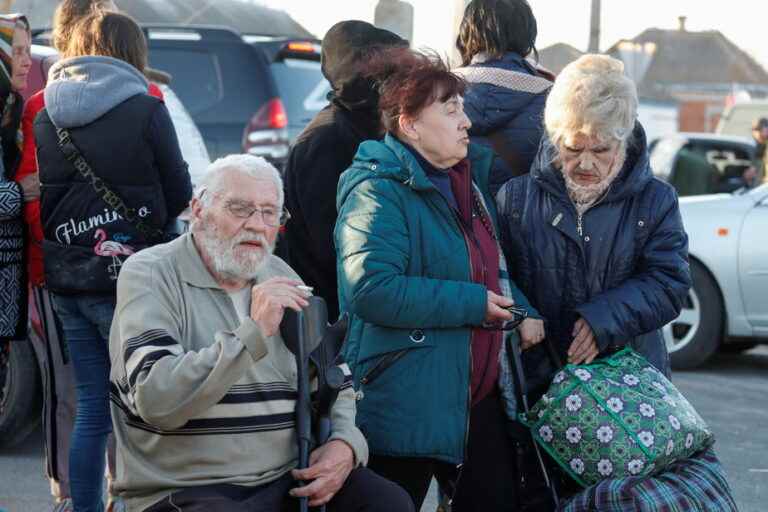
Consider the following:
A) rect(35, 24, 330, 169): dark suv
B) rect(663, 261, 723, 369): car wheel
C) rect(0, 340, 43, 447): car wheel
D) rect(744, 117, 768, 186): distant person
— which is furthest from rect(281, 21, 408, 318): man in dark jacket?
rect(744, 117, 768, 186): distant person

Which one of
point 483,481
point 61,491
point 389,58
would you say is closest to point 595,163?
point 389,58

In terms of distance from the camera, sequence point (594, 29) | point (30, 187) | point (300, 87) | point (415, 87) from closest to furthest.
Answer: point (415, 87), point (30, 187), point (300, 87), point (594, 29)

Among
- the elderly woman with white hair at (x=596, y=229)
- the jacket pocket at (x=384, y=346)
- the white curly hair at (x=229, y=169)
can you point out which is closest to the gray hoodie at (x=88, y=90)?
the white curly hair at (x=229, y=169)

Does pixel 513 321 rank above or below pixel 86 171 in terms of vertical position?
below

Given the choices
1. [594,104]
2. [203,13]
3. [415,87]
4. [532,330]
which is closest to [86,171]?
[415,87]

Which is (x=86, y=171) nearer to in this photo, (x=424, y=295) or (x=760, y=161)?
(x=424, y=295)

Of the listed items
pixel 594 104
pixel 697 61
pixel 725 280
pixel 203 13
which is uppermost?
pixel 594 104

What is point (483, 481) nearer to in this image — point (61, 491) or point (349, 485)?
point (349, 485)

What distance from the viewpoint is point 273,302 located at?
11.2 feet

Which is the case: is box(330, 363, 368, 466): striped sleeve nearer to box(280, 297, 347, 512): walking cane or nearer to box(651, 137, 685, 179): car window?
box(280, 297, 347, 512): walking cane

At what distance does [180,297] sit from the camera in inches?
141

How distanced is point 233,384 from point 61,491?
186cm

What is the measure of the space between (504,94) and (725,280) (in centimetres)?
498

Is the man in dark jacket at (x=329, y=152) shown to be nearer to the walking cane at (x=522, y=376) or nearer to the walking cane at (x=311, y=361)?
the walking cane at (x=522, y=376)
